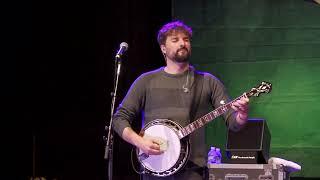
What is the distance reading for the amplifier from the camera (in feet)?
13.6

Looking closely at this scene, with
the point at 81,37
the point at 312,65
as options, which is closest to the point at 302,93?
the point at 312,65

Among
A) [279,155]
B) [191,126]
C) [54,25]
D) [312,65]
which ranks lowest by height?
[279,155]

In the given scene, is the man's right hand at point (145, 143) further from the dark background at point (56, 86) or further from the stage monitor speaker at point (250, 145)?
the dark background at point (56, 86)

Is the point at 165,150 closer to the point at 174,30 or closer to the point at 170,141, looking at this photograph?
the point at 170,141

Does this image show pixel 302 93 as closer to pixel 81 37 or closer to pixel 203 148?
pixel 203 148

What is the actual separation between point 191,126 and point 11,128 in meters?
2.85

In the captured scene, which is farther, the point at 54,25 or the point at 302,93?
the point at 54,25

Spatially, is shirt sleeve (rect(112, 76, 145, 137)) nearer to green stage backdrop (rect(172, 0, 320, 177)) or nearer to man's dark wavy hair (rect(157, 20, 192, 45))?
man's dark wavy hair (rect(157, 20, 192, 45))

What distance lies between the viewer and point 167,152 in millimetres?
3701

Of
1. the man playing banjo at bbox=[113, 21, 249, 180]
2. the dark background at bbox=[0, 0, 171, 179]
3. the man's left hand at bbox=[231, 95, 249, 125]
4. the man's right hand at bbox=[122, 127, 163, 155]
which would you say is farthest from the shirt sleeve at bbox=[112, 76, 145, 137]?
the dark background at bbox=[0, 0, 171, 179]

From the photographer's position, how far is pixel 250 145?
14.5 ft

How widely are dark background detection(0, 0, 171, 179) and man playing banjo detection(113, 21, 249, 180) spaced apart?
6.06ft

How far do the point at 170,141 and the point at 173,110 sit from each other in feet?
0.71

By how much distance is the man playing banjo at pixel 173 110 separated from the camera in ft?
11.9
